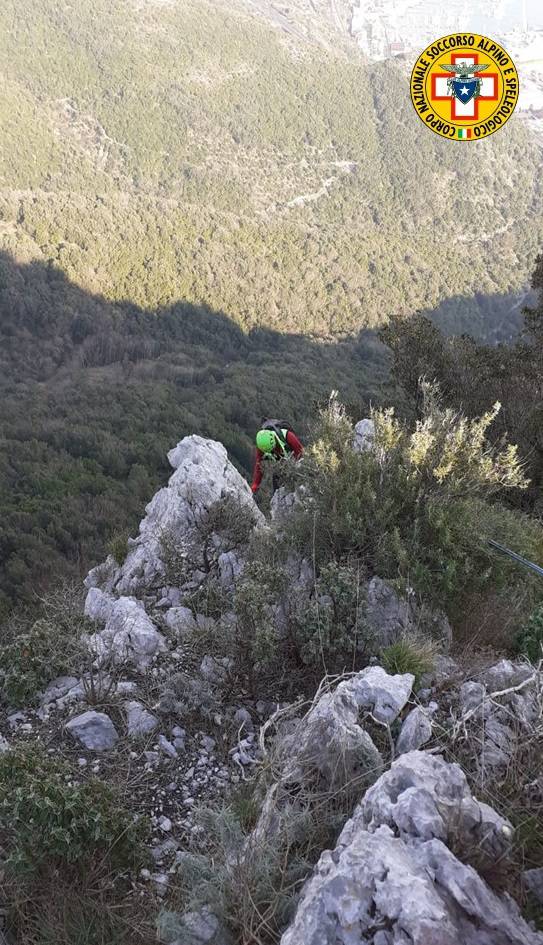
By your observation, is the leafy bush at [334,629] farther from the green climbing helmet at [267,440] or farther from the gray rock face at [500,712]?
the green climbing helmet at [267,440]

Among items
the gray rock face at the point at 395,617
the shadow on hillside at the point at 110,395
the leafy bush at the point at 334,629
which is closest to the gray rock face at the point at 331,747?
the leafy bush at the point at 334,629

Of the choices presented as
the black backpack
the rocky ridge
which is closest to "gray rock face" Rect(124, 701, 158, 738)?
the rocky ridge

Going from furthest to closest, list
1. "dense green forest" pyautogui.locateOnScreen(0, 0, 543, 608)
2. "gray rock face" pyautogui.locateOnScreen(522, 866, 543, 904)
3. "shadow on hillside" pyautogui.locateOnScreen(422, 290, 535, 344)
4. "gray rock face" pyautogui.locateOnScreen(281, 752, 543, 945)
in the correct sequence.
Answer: "shadow on hillside" pyautogui.locateOnScreen(422, 290, 535, 344), "dense green forest" pyautogui.locateOnScreen(0, 0, 543, 608), "gray rock face" pyautogui.locateOnScreen(522, 866, 543, 904), "gray rock face" pyautogui.locateOnScreen(281, 752, 543, 945)

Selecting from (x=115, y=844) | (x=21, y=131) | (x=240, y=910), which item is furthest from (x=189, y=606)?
(x=21, y=131)

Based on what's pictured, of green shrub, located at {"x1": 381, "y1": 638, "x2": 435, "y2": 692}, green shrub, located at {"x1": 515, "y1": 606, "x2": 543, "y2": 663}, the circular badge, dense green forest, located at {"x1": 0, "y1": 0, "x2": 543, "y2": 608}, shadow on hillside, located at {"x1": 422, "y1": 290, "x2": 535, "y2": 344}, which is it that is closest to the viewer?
green shrub, located at {"x1": 381, "y1": 638, "x2": 435, "y2": 692}

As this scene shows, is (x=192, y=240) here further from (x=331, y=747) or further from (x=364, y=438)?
(x=331, y=747)

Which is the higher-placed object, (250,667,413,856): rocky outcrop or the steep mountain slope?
the steep mountain slope

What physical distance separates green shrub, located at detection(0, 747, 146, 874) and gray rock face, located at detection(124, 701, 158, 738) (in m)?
0.59

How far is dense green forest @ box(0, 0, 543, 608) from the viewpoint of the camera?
1085 inches

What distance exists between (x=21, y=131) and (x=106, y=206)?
15988 mm

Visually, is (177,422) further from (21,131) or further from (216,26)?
(216,26)

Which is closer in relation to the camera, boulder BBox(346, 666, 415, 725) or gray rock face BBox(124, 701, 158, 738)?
boulder BBox(346, 666, 415, 725)

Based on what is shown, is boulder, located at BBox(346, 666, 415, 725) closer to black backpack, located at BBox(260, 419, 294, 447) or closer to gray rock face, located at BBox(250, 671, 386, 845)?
gray rock face, located at BBox(250, 671, 386, 845)

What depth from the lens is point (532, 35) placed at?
176 meters
